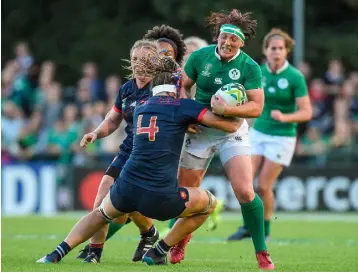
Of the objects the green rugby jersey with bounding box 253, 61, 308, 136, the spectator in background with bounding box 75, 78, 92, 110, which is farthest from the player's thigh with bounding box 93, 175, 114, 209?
the spectator in background with bounding box 75, 78, 92, 110

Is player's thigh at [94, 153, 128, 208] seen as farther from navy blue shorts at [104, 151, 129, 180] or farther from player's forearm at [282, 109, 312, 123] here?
player's forearm at [282, 109, 312, 123]

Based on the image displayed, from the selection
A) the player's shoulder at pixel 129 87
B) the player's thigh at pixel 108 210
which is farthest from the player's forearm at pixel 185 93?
the player's thigh at pixel 108 210

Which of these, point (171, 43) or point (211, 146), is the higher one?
point (171, 43)

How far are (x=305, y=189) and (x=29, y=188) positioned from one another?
4.95 meters

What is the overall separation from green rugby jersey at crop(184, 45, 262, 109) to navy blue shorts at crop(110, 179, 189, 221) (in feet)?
3.44

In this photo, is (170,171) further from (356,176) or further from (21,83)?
(21,83)

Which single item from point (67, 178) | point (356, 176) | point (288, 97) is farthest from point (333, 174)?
point (288, 97)

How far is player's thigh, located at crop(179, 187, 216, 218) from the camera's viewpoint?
28.6ft

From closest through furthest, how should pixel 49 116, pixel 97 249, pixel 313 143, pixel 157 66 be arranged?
pixel 157 66
pixel 97 249
pixel 313 143
pixel 49 116

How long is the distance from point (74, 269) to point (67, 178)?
1078 centimetres

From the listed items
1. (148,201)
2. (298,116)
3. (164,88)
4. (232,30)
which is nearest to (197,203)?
(148,201)

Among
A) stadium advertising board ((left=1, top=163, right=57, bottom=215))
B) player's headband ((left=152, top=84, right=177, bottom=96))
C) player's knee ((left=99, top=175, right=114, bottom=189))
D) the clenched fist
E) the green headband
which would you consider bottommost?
stadium advertising board ((left=1, top=163, right=57, bottom=215))

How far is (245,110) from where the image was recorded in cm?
870

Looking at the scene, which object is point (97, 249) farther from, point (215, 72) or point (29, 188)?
point (29, 188)
